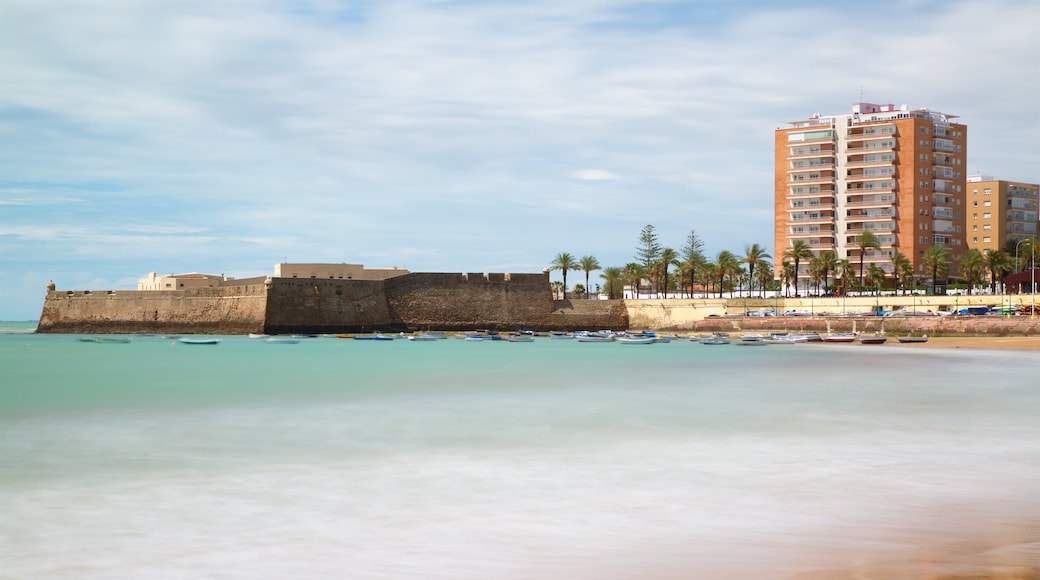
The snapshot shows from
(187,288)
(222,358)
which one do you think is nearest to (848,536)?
(222,358)

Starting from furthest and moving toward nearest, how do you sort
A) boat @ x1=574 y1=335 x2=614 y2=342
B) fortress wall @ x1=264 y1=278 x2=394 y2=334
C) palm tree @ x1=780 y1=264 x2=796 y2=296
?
palm tree @ x1=780 y1=264 x2=796 y2=296
fortress wall @ x1=264 y1=278 x2=394 y2=334
boat @ x1=574 y1=335 x2=614 y2=342

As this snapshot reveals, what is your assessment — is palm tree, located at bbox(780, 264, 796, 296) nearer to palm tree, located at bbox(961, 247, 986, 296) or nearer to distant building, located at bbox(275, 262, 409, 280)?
palm tree, located at bbox(961, 247, 986, 296)

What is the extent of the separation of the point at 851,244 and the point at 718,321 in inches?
852

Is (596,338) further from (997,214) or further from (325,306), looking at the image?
(997,214)

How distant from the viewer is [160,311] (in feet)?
204

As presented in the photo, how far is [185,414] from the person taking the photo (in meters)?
18.1

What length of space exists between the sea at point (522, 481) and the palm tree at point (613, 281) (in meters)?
62.5

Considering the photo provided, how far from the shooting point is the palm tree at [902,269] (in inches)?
2680

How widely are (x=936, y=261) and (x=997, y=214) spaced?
22100 millimetres

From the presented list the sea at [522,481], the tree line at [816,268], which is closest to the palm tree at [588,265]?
the tree line at [816,268]

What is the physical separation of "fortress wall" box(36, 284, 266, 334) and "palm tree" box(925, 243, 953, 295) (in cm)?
4415

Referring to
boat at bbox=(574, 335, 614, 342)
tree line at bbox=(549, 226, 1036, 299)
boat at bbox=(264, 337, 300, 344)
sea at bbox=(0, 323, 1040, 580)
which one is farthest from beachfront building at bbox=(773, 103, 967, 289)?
sea at bbox=(0, 323, 1040, 580)

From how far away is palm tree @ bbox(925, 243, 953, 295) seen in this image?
68250mm

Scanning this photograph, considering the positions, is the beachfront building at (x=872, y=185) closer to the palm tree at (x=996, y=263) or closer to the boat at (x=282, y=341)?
the palm tree at (x=996, y=263)
